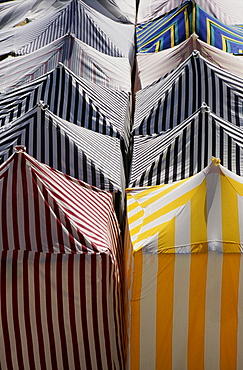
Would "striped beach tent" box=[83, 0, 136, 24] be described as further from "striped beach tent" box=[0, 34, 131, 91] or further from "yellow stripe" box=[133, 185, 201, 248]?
"yellow stripe" box=[133, 185, 201, 248]

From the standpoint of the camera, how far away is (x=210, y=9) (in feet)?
25.9

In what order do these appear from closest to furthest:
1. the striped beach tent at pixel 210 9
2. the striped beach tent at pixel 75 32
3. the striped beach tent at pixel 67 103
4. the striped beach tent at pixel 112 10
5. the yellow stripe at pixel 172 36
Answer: the striped beach tent at pixel 67 103 → the yellow stripe at pixel 172 36 → the striped beach tent at pixel 75 32 → the striped beach tent at pixel 210 9 → the striped beach tent at pixel 112 10

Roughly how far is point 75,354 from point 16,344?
35cm

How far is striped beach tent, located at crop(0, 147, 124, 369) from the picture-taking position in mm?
3182

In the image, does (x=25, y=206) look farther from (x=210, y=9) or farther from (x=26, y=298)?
(x=210, y=9)

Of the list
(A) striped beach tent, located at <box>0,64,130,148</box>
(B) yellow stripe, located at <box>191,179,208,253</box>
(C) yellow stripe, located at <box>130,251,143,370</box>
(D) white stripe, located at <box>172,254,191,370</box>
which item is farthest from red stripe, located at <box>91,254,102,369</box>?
(A) striped beach tent, located at <box>0,64,130,148</box>

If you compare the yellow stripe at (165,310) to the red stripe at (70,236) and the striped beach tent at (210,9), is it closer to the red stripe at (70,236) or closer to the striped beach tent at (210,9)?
the red stripe at (70,236)

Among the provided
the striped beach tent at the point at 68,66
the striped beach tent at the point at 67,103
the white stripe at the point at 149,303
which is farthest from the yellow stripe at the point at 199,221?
the striped beach tent at the point at 68,66

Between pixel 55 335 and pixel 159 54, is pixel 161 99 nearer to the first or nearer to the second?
pixel 159 54

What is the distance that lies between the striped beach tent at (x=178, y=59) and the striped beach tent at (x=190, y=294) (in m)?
2.68

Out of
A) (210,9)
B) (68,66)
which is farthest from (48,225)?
(210,9)

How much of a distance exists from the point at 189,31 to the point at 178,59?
0.99 m

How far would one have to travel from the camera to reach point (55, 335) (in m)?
3.24

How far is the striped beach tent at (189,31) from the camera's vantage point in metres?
6.55
